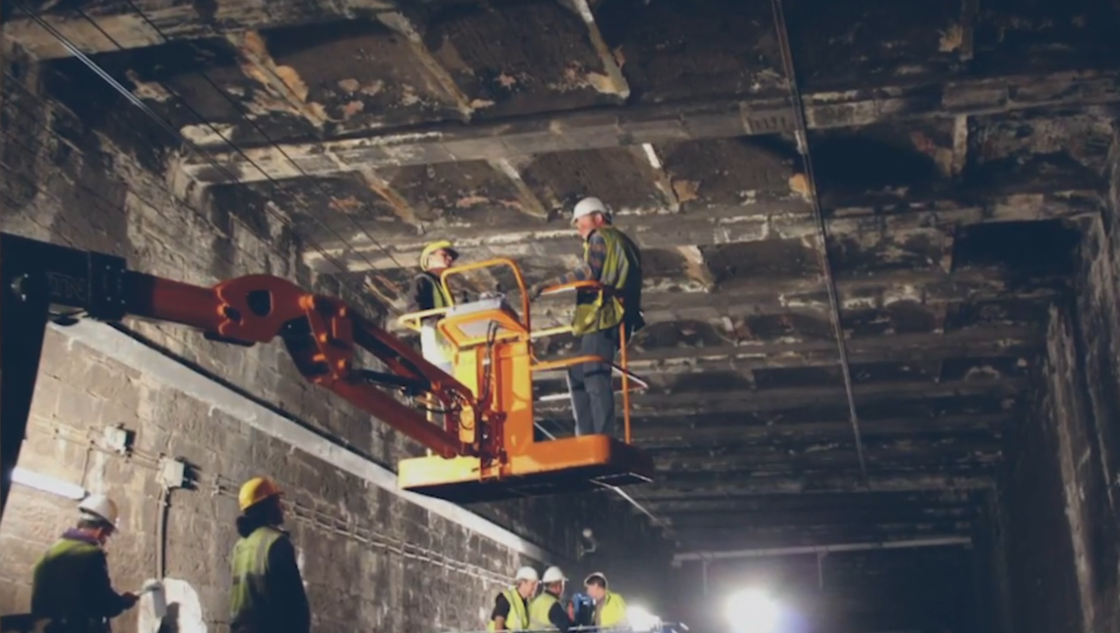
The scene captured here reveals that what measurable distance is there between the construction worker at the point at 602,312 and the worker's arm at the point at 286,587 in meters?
2.42

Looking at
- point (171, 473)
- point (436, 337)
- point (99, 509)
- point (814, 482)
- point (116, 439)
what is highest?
point (814, 482)

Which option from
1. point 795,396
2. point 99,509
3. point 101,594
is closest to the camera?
point 101,594

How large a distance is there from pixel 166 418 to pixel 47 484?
→ 1.44 m

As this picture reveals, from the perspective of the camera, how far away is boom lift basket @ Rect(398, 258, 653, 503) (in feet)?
23.2

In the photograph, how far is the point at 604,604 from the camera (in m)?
10.9

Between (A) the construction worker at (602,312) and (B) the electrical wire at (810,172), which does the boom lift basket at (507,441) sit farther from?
(B) the electrical wire at (810,172)

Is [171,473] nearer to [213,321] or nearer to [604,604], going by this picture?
[213,321]

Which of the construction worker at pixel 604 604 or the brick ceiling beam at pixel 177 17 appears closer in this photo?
the brick ceiling beam at pixel 177 17

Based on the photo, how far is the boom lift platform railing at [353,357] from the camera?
188 inches

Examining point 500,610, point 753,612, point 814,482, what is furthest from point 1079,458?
point 753,612

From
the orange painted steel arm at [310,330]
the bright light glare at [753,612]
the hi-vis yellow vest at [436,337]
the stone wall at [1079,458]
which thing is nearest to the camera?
the orange painted steel arm at [310,330]

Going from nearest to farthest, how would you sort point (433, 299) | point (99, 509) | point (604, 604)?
point (99, 509) < point (433, 299) < point (604, 604)

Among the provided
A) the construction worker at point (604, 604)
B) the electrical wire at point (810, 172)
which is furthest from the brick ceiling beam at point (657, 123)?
the construction worker at point (604, 604)

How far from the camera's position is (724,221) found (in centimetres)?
999
